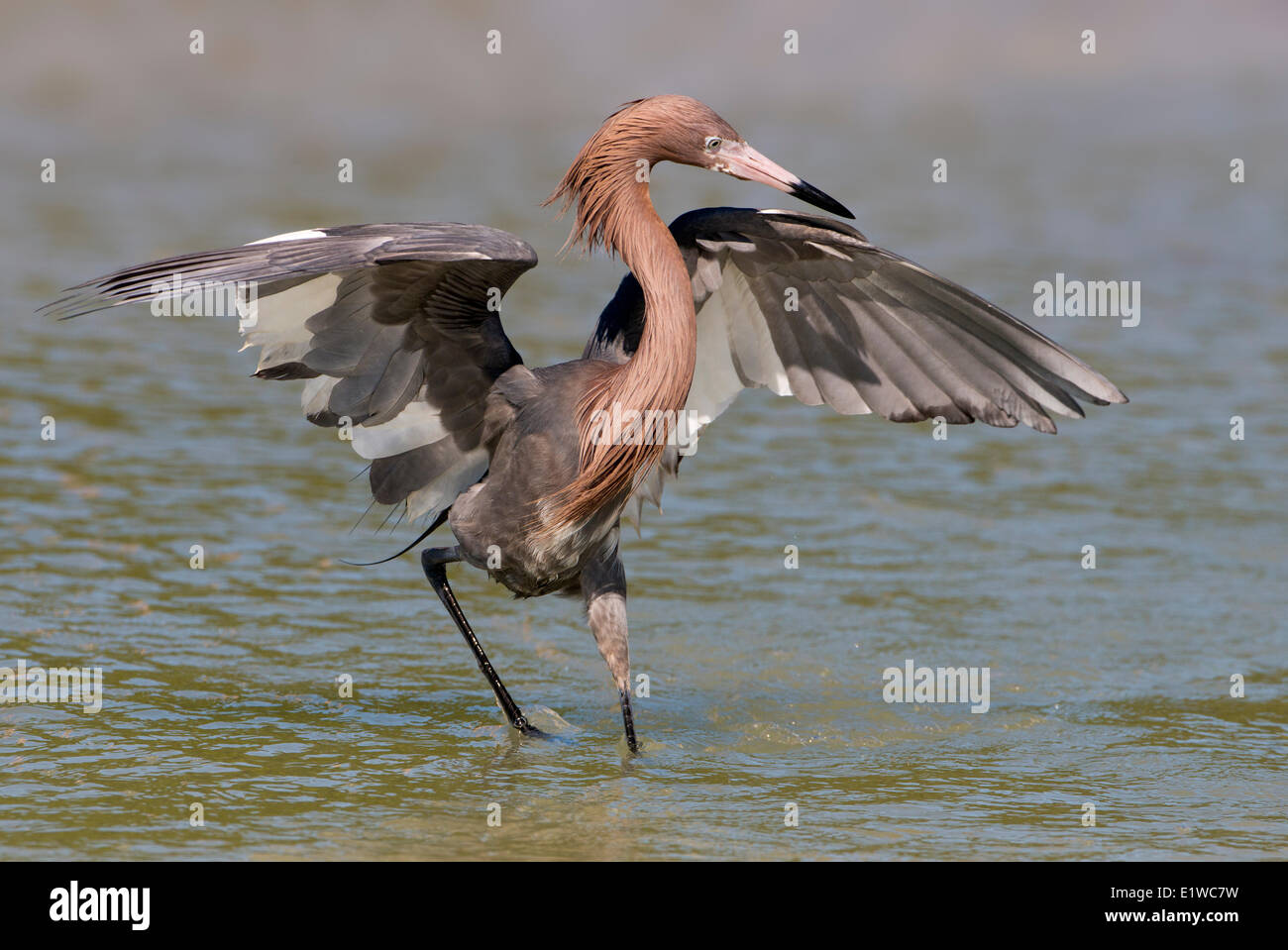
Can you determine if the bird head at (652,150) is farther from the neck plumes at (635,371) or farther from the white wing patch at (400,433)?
the white wing patch at (400,433)

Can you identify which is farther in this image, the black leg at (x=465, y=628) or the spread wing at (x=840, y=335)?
the black leg at (x=465, y=628)

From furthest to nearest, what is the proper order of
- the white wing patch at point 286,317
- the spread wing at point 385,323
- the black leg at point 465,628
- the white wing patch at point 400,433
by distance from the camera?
the black leg at point 465,628 → the white wing patch at point 400,433 → the white wing patch at point 286,317 → the spread wing at point 385,323

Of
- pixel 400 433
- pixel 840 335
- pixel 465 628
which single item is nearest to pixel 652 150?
pixel 840 335

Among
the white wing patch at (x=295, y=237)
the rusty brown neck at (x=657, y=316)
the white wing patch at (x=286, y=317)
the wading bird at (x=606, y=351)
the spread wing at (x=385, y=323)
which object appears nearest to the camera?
the spread wing at (x=385, y=323)

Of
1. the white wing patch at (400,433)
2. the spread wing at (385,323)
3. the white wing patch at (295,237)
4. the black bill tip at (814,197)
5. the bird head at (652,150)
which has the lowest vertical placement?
the white wing patch at (400,433)

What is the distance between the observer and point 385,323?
7.18 metres

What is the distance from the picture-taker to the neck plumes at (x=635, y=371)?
283 inches

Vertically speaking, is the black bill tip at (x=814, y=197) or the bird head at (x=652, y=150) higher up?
the bird head at (x=652, y=150)

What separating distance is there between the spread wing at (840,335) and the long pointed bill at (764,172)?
202 mm

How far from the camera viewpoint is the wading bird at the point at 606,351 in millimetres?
6992

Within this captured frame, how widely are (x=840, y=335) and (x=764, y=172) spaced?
1297 millimetres

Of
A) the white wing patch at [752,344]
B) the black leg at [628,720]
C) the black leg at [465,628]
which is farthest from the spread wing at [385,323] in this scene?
the white wing patch at [752,344]

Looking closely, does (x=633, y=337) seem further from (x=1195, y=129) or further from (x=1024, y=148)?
(x=1195, y=129)

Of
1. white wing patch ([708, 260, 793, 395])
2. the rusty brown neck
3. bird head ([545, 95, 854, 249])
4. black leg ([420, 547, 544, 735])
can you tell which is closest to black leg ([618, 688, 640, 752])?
black leg ([420, 547, 544, 735])
